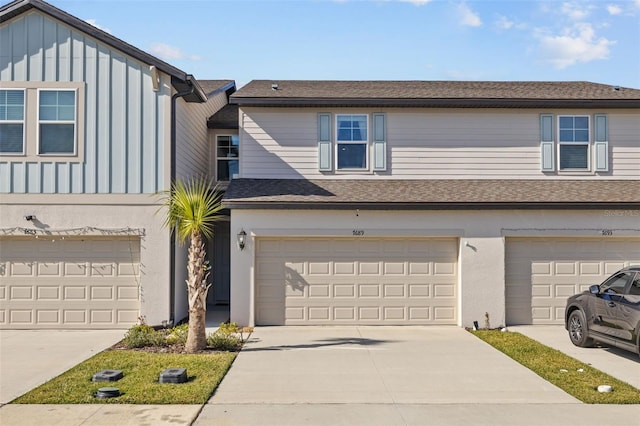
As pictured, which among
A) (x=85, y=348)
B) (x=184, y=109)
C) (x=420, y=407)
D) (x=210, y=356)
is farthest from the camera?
(x=184, y=109)

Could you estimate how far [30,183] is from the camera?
40.8ft

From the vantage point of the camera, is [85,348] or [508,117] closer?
[85,348]

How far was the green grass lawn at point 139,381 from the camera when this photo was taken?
7.19 m

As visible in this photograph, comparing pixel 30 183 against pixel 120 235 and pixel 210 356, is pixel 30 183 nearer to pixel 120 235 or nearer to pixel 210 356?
pixel 120 235

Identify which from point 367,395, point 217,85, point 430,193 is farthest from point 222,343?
point 217,85

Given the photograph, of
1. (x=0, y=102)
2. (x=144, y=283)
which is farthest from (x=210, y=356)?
(x=0, y=102)

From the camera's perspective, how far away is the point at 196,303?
1023 centimetres

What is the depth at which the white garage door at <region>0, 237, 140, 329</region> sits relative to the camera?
1254cm

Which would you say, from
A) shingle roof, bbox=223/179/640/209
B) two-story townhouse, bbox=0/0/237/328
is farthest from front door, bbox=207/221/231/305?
two-story townhouse, bbox=0/0/237/328

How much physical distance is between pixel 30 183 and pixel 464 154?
10566 millimetres

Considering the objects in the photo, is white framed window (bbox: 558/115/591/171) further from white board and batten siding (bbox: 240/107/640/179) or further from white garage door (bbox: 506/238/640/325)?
white garage door (bbox: 506/238/640/325)

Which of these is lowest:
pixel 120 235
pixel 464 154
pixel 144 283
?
pixel 144 283

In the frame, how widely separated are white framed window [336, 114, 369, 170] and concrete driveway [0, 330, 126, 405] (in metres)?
6.78

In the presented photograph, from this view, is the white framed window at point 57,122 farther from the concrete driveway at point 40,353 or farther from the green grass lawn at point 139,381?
the green grass lawn at point 139,381
